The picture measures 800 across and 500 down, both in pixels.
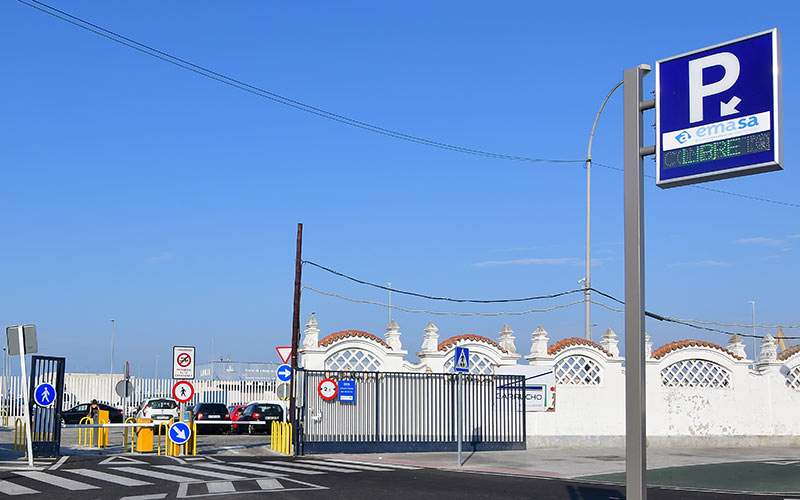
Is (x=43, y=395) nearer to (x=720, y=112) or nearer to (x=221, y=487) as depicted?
(x=221, y=487)

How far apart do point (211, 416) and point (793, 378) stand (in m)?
22.4

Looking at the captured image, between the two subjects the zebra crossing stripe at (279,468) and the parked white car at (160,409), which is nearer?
the zebra crossing stripe at (279,468)

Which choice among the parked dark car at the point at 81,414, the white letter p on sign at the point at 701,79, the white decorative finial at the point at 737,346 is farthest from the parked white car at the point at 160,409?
the white letter p on sign at the point at 701,79

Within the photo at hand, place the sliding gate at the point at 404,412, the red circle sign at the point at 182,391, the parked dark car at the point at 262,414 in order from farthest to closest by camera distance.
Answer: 1. the parked dark car at the point at 262,414
2. the sliding gate at the point at 404,412
3. the red circle sign at the point at 182,391

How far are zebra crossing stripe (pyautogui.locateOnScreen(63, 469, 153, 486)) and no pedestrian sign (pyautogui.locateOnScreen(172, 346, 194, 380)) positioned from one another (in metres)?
5.65

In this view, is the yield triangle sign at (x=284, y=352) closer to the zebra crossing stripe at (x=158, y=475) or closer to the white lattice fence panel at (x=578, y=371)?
the zebra crossing stripe at (x=158, y=475)

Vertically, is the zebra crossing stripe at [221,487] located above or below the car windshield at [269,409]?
above

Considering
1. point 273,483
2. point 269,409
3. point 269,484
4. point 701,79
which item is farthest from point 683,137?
point 269,409

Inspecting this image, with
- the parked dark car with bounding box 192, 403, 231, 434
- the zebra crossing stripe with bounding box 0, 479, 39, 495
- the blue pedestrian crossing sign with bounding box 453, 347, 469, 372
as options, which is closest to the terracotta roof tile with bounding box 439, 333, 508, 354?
the blue pedestrian crossing sign with bounding box 453, 347, 469, 372

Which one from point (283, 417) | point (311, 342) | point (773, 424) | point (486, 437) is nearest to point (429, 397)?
point (486, 437)

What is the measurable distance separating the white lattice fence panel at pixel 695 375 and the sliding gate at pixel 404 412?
5.67m

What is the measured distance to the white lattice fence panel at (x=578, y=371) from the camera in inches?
1122

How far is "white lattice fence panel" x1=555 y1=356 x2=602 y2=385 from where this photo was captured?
93.5 ft

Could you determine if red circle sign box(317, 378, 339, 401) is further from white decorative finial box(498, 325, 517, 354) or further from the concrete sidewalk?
white decorative finial box(498, 325, 517, 354)
